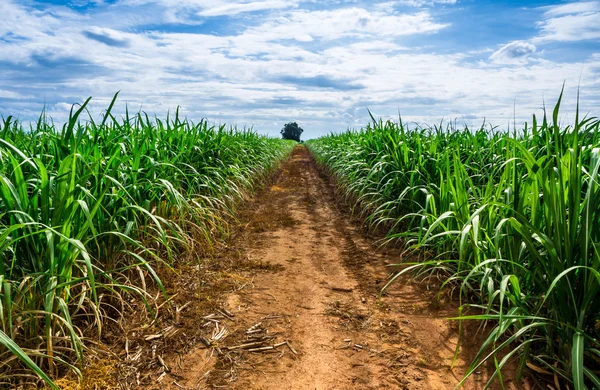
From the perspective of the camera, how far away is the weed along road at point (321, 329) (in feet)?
7.13

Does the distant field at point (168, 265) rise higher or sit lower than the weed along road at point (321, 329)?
higher

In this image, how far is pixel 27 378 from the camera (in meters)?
1.97

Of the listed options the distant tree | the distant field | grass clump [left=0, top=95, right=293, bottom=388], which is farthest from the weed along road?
the distant tree

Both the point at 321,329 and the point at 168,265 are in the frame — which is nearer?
the point at 168,265

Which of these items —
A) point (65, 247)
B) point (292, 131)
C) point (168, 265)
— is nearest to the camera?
point (65, 247)

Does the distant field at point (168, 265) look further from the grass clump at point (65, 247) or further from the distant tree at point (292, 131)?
the distant tree at point (292, 131)

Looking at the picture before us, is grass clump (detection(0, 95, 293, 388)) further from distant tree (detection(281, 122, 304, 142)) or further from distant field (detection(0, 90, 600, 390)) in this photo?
distant tree (detection(281, 122, 304, 142))

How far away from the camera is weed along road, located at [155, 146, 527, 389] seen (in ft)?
7.13

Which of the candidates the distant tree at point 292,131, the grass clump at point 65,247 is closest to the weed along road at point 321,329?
the grass clump at point 65,247

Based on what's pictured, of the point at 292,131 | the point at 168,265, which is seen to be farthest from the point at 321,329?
the point at 292,131

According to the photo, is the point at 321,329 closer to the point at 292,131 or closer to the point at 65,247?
the point at 65,247

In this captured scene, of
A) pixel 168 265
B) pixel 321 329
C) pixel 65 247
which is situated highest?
pixel 65 247

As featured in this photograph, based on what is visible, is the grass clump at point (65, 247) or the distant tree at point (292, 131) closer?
the grass clump at point (65, 247)

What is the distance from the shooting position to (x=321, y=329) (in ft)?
8.66
